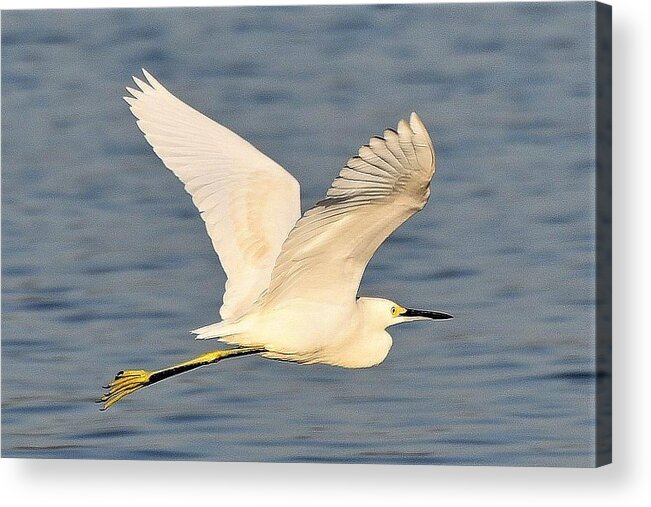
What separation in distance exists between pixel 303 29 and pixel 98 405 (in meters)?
0.95

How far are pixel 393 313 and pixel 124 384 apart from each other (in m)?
0.63

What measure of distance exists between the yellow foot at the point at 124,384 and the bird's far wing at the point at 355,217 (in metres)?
0.32

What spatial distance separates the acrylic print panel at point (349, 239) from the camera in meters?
A: 4.11

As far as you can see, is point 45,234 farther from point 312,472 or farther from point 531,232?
point 531,232

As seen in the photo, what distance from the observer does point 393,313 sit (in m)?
4.15

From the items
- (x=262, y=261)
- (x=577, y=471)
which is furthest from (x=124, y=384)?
(x=577, y=471)

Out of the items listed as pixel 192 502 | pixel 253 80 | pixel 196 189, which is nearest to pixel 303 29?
pixel 253 80

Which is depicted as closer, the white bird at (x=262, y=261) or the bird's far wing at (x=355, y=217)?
the bird's far wing at (x=355, y=217)

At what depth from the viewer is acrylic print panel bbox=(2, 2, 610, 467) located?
4105 millimetres

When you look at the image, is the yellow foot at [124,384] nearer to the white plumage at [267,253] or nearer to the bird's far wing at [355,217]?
the white plumage at [267,253]

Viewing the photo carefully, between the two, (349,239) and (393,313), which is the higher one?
(349,239)

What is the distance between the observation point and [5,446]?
171 inches

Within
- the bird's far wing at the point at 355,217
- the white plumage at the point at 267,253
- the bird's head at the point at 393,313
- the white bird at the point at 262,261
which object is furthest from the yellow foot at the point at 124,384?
the bird's head at the point at 393,313

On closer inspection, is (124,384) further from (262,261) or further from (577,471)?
(577,471)
